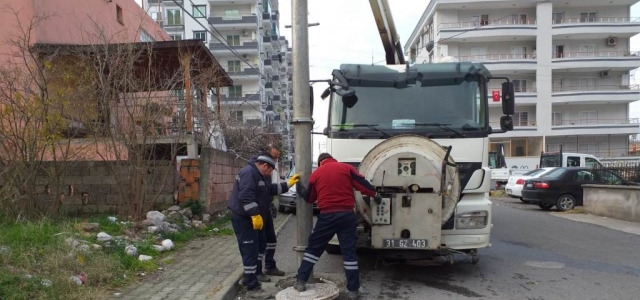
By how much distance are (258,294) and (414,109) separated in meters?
3.26

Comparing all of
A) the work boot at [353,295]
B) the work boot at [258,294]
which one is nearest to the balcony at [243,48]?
the work boot at [258,294]

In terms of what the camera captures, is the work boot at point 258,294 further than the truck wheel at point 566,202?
No

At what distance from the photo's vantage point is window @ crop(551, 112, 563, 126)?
42.2 metres

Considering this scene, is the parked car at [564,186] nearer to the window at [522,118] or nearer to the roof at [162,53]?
the roof at [162,53]

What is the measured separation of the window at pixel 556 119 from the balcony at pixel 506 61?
4970mm

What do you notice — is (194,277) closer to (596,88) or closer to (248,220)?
(248,220)

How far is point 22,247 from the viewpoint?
19.2ft

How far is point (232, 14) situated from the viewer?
54.8m

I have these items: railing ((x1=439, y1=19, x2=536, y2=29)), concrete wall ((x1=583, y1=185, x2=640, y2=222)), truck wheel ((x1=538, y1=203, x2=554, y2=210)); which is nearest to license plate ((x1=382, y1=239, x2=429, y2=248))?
concrete wall ((x1=583, y1=185, x2=640, y2=222))

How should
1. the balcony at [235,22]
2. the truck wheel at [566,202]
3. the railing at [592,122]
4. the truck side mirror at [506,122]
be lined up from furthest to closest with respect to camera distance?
the balcony at [235,22]
the railing at [592,122]
the truck wheel at [566,202]
the truck side mirror at [506,122]

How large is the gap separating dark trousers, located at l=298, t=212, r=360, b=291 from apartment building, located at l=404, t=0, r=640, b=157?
36807 millimetres

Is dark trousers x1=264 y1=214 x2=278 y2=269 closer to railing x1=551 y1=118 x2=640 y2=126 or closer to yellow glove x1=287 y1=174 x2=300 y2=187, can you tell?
→ yellow glove x1=287 y1=174 x2=300 y2=187

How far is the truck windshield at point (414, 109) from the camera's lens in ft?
21.6

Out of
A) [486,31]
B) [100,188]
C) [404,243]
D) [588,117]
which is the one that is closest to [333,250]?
[404,243]
